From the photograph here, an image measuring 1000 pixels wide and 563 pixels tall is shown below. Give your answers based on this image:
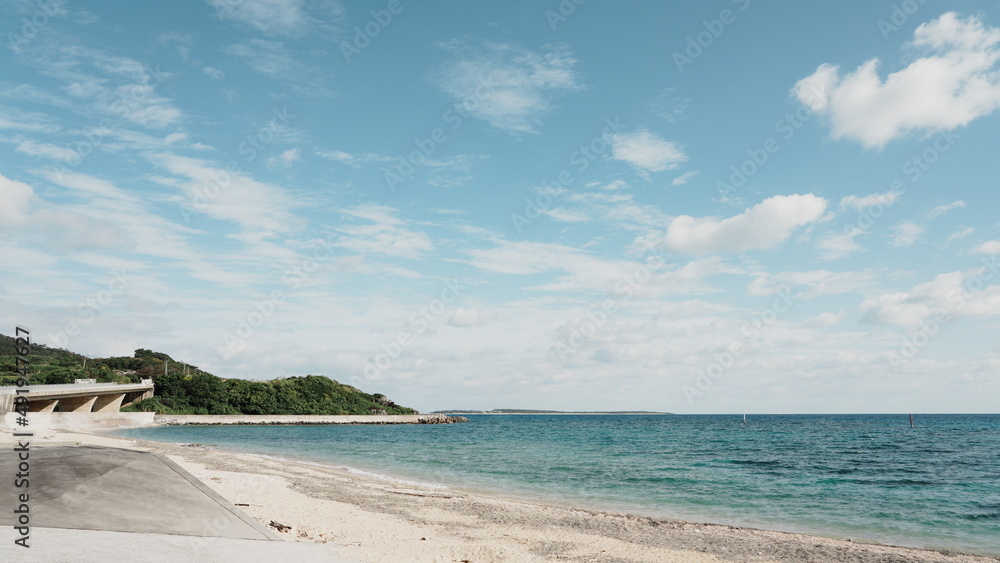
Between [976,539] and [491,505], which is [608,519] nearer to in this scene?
[491,505]

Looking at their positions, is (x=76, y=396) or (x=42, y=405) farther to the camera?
(x=76, y=396)

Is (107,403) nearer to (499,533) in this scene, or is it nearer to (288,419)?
(288,419)

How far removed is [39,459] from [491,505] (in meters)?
15.1

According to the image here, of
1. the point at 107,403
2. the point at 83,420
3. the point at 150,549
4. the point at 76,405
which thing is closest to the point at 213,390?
the point at 107,403

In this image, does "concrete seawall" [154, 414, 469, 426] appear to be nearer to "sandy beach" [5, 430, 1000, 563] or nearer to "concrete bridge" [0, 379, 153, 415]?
"concrete bridge" [0, 379, 153, 415]

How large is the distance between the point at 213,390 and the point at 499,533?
137929 mm

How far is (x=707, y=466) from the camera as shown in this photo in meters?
42.2

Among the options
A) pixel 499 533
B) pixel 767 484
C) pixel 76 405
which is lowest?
pixel 767 484

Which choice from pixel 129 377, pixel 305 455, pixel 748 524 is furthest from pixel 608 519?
pixel 129 377

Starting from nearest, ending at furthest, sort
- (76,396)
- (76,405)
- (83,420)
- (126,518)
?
1. (126,518)
2. (76,396)
3. (83,420)
4. (76,405)

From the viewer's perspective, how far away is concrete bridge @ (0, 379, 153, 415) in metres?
54.4

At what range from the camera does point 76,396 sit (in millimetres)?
80625

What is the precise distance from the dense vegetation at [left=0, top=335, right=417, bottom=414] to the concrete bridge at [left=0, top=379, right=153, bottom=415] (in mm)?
5996

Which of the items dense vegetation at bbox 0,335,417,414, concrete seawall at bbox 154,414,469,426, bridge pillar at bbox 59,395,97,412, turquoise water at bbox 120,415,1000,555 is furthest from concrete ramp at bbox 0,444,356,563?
concrete seawall at bbox 154,414,469,426
